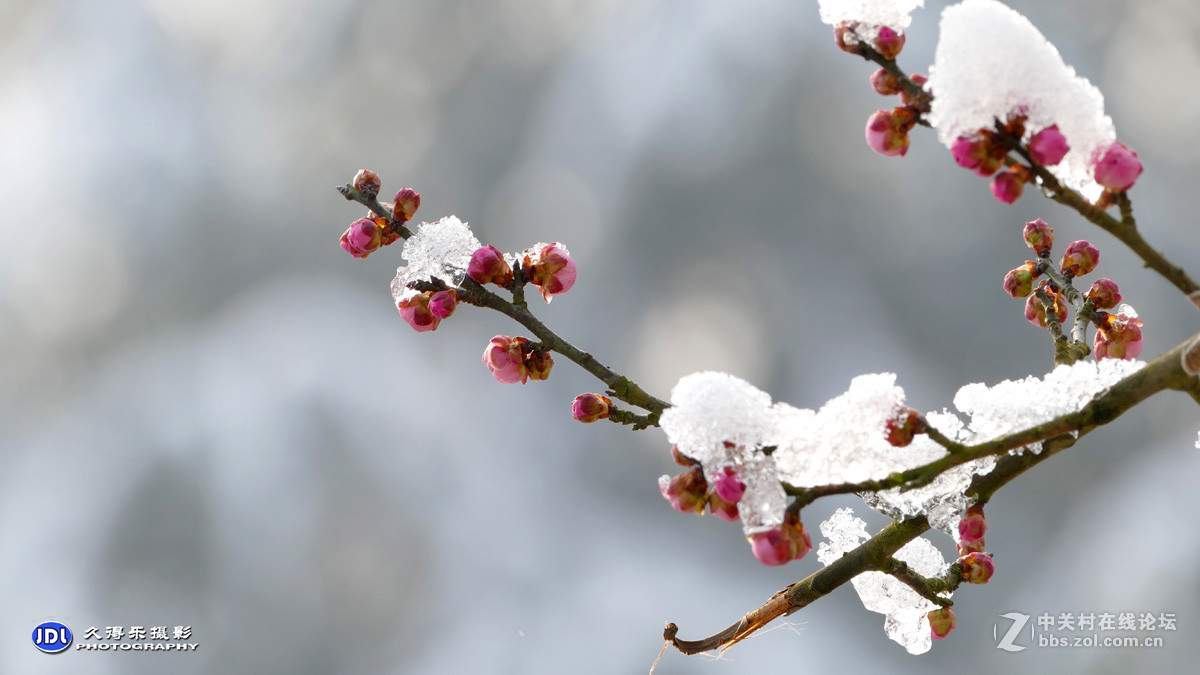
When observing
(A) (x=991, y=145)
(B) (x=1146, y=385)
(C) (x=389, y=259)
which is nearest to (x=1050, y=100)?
(A) (x=991, y=145)

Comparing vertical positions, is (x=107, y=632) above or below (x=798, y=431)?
above

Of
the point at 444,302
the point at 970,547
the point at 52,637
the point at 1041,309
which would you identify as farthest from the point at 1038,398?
the point at 52,637

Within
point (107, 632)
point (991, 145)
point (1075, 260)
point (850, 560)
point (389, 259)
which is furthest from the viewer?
point (389, 259)

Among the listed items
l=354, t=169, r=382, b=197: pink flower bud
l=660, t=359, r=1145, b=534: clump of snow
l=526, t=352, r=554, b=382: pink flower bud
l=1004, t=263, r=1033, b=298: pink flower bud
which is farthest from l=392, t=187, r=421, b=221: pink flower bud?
l=1004, t=263, r=1033, b=298: pink flower bud

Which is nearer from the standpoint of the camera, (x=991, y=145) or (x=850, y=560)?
(x=991, y=145)

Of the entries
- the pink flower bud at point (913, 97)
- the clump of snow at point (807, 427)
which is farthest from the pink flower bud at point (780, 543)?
the pink flower bud at point (913, 97)

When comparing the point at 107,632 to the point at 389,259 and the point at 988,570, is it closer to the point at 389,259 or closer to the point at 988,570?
the point at 389,259

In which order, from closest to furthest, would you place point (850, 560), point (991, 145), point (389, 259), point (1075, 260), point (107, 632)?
point (991, 145)
point (850, 560)
point (1075, 260)
point (107, 632)
point (389, 259)

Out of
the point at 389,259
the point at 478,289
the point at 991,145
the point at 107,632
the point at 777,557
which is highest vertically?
the point at 389,259
